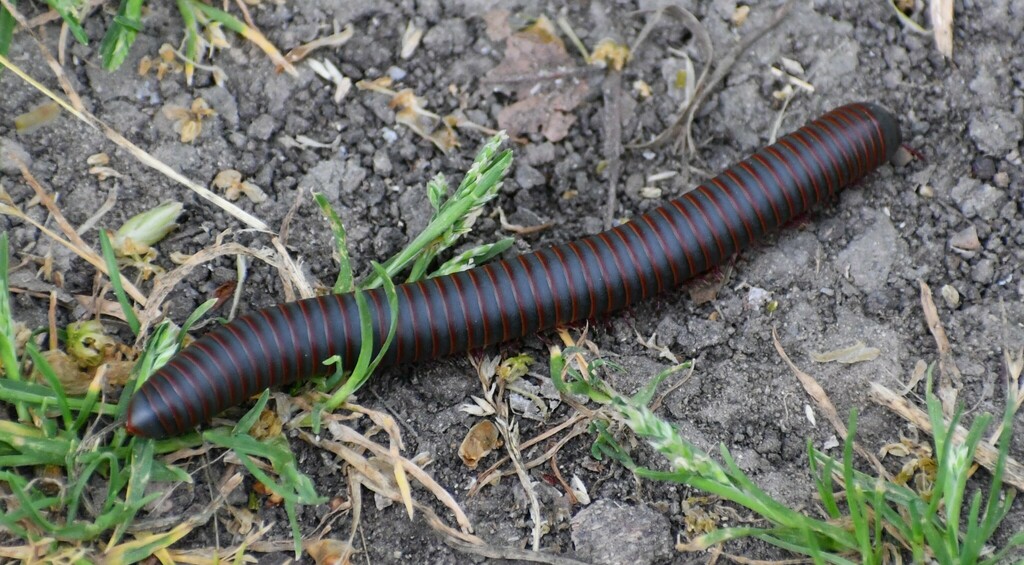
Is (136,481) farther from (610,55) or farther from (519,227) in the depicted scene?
(610,55)

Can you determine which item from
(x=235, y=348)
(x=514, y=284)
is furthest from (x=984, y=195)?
(x=235, y=348)

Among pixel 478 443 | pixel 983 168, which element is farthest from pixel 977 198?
pixel 478 443

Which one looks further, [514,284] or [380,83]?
[380,83]

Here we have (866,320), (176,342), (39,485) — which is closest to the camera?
(39,485)

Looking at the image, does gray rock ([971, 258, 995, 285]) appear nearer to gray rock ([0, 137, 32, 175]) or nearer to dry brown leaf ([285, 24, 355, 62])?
dry brown leaf ([285, 24, 355, 62])

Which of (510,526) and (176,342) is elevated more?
(176,342)

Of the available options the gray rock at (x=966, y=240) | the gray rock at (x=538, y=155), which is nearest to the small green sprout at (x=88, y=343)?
the gray rock at (x=538, y=155)

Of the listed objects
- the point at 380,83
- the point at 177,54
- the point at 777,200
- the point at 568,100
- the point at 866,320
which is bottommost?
the point at 866,320

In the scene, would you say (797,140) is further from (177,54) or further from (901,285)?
(177,54)
